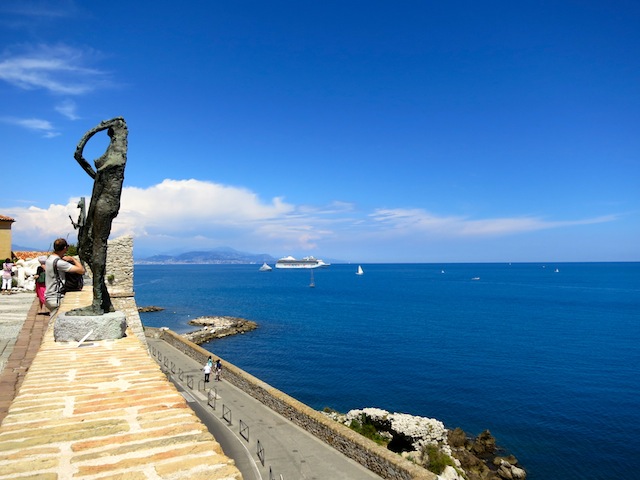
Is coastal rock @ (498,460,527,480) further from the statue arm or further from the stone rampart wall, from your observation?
the statue arm

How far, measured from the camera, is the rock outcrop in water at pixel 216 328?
135ft

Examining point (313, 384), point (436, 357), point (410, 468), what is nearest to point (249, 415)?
point (410, 468)

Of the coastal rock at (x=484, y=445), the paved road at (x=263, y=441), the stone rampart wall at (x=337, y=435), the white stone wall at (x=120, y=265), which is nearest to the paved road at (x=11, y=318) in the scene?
the white stone wall at (x=120, y=265)

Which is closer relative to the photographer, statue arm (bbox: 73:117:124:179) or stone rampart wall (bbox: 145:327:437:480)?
statue arm (bbox: 73:117:124:179)

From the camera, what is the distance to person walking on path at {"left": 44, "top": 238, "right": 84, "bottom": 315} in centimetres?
587

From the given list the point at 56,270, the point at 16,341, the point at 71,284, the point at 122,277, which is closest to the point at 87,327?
the point at 56,270

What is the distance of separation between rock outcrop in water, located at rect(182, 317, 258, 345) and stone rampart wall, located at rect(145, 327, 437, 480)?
2029cm

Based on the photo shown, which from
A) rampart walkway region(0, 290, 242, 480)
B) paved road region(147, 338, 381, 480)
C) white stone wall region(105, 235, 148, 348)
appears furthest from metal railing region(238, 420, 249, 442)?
rampart walkway region(0, 290, 242, 480)

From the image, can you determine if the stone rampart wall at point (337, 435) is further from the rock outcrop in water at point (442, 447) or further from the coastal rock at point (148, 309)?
the coastal rock at point (148, 309)

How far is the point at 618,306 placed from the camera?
6506cm

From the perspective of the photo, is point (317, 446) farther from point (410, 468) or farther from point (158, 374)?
point (158, 374)

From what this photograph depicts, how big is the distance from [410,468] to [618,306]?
233 ft

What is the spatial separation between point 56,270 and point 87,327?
2.18 meters

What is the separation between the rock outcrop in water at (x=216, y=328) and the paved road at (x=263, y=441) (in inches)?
805
